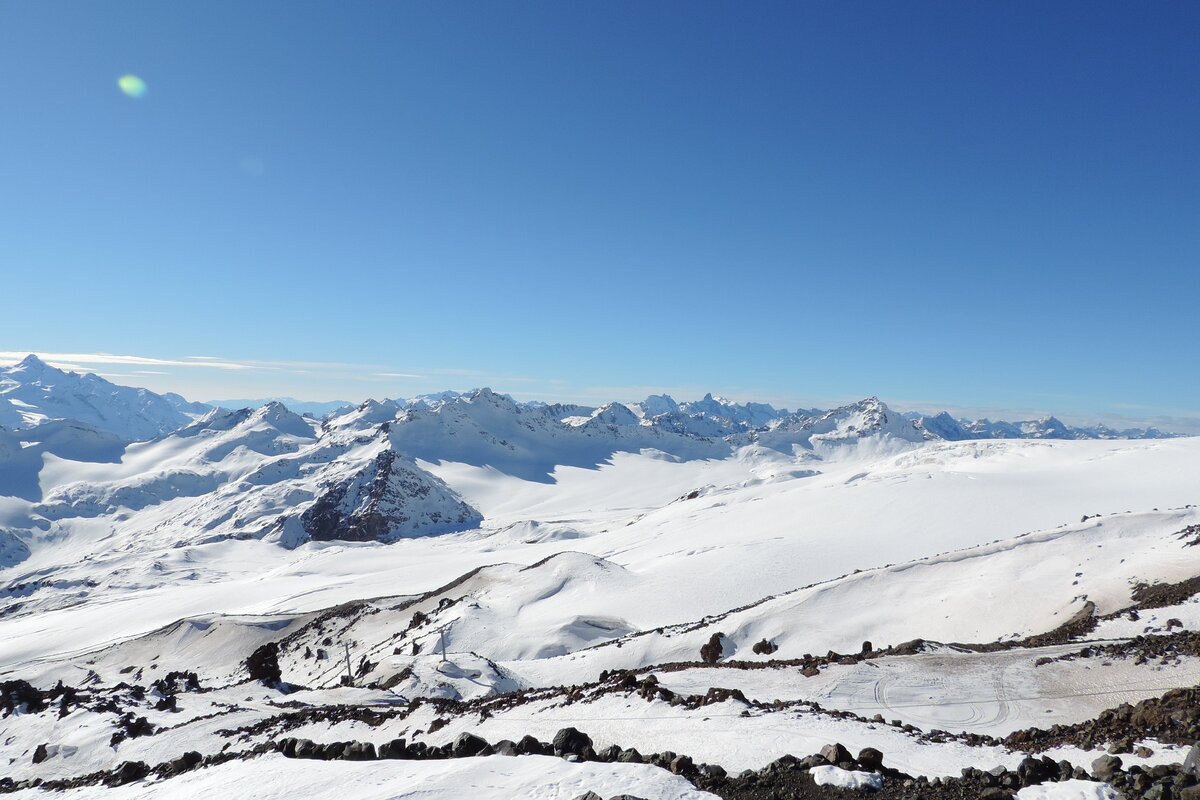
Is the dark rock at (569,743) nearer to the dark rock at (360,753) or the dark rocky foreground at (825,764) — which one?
the dark rocky foreground at (825,764)

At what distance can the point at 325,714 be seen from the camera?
18609mm

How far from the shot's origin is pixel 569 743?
10.4m

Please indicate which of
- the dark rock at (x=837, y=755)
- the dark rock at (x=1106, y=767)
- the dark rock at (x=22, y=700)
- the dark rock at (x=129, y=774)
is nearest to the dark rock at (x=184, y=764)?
the dark rock at (x=129, y=774)

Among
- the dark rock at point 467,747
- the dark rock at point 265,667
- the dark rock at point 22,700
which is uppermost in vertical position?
the dark rock at point 467,747

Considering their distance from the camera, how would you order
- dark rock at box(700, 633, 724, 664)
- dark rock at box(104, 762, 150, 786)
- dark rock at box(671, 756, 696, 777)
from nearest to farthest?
dark rock at box(671, 756, 696, 777), dark rock at box(104, 762, 150, 786), dark rock at box(700, 633, 724, 664)

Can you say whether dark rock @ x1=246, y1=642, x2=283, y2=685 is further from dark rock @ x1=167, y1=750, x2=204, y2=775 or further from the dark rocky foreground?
the dark rocky foreground

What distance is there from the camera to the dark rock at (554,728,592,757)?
10.3 m

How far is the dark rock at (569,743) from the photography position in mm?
10281

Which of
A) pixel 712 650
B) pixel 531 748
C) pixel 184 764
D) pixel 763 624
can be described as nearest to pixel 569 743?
pixel 531 748

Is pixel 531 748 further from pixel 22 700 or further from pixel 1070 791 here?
pixel 22 700

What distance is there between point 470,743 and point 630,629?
29440 millimetres

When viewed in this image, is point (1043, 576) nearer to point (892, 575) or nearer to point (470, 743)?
point (892, 575)

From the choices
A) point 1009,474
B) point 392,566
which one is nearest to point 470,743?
point 1009,474

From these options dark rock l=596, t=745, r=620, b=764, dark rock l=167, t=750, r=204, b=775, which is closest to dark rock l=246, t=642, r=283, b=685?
dark rock l=167, t=750, r=204, b=775
